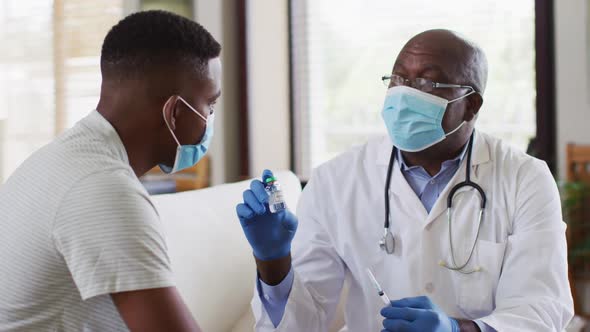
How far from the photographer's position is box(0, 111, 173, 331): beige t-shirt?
0.87 m

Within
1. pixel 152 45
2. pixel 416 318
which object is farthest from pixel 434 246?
pixel 152 45

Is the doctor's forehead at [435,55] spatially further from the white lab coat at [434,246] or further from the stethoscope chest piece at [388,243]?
the stethoscope chest piece at [388,243]

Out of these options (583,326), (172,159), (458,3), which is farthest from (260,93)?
(172,159)

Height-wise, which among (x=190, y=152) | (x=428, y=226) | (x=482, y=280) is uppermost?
(x=190, y=152)

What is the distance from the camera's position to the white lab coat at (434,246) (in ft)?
4.62

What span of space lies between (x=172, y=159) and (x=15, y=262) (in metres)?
0.32

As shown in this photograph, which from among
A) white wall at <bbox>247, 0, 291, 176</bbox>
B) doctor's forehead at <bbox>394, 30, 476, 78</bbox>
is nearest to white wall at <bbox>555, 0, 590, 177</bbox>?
white wall at <bbox>247, 0, 291, 176</bbox>

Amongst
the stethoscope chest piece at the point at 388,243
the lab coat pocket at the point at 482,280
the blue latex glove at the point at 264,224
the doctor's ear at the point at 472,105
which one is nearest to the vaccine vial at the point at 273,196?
the blue latex glove at the point at 264,224

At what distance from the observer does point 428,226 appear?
1.52 m

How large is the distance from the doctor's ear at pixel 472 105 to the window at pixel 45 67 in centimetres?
306

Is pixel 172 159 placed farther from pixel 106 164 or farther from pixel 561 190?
pixel 561 190

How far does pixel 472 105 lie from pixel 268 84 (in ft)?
8.12

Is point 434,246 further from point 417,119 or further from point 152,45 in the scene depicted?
point 152,45

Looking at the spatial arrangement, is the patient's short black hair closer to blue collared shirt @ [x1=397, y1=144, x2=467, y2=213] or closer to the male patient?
the male patient
